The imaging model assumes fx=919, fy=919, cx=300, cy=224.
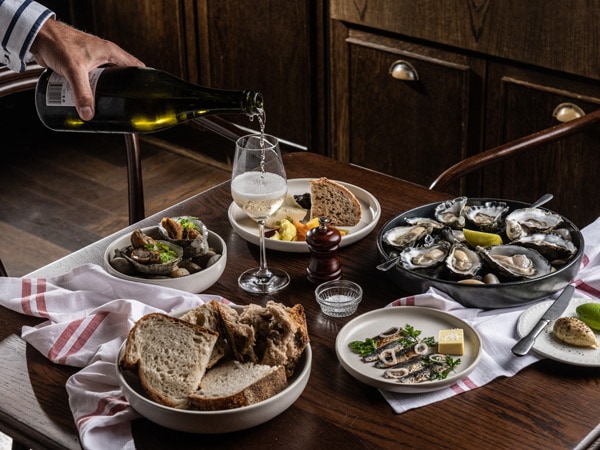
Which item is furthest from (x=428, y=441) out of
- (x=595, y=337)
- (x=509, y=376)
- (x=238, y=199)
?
(x=238, y=199)

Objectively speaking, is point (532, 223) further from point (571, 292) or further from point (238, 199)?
point (238, 199)

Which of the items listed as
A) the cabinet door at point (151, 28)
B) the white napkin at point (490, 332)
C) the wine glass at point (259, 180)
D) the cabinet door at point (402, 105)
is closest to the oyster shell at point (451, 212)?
the white napkin at point (490, 332)

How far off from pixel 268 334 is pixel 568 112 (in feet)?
5.39

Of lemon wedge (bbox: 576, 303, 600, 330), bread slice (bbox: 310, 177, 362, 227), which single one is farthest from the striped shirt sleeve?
lemon wedge (bbox: 576, 303, 600, 330)

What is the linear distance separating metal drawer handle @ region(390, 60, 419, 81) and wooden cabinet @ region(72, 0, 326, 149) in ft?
1.36

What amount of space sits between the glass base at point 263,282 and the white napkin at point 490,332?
0.65 feet

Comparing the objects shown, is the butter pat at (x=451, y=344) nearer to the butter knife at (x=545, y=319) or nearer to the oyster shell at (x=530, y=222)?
the butter knife at (x=545, y=319)

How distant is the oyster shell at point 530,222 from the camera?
161cm

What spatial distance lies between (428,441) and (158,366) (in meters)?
0.37

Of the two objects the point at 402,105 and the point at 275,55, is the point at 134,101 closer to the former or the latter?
the point at 402,105

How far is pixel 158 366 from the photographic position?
1231mm

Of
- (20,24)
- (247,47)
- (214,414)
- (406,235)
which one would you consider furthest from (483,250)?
(247,47)

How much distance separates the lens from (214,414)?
1.14 metres

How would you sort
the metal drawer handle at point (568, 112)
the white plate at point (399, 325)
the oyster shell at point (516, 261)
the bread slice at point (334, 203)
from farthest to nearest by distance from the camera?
the metal drawer handle at point (568, 112) < the bread slice at point (334, 203) < the oyster shell at point (516, 261) < the white plate at point (399, 325)
